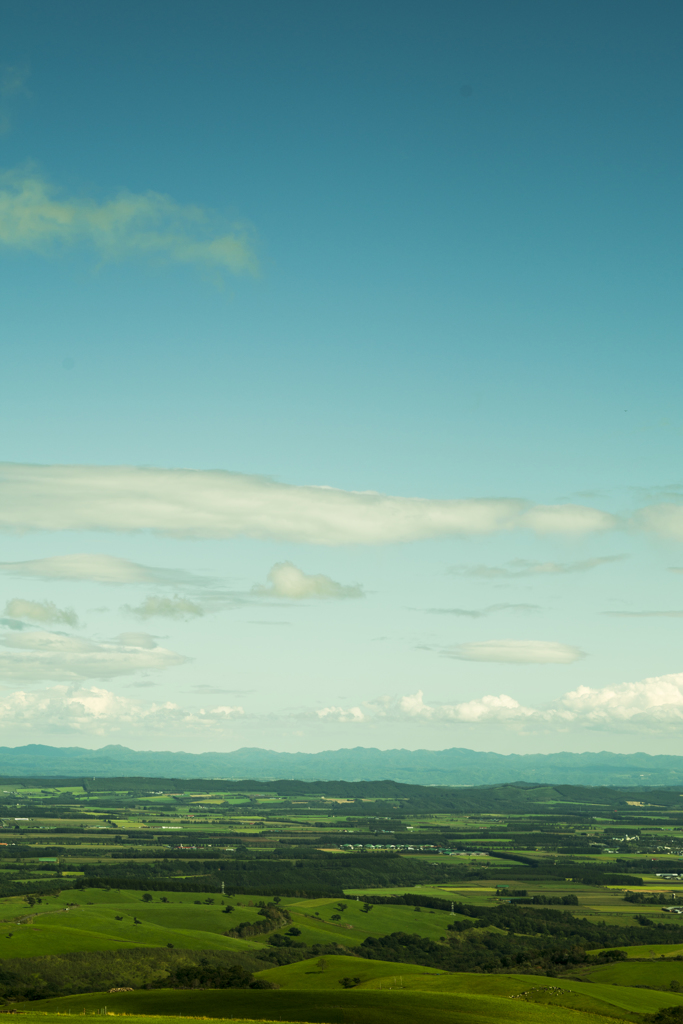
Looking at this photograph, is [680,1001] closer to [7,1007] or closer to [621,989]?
[621,989]

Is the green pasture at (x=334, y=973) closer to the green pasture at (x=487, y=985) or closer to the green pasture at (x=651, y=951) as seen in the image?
the green pasture at (x=487, y=985)

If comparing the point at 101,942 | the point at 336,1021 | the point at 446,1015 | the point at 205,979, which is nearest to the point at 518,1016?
the point at 446,1015

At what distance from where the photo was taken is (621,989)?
14288 cm

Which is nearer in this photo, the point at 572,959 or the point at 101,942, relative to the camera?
the point at 572,959

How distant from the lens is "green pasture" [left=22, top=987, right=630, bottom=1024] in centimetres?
9688

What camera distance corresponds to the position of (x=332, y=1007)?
4026 inches

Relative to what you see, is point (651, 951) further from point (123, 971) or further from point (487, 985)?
point (123, 971)

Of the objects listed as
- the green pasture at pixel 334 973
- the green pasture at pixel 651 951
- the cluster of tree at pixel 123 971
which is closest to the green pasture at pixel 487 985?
the green pasture at pixel 334 973

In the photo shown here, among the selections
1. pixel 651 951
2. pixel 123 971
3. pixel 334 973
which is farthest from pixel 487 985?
pixel 123 971

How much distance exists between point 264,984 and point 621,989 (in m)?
57.1

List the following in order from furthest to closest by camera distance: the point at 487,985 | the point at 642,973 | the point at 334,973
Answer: the point at 642,973, the point at 334,973, the point at 487,985

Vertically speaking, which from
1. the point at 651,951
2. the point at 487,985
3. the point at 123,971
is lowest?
the point at 123,971

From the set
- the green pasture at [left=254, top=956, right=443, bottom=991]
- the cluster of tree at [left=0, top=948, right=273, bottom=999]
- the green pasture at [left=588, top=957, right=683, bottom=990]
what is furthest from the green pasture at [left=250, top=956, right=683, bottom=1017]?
the cluster of tree at [left=0, top=948, right=273, bottom=999]

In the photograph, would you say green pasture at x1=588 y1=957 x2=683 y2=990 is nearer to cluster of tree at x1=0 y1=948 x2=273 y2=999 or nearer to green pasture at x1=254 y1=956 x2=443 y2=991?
green pasture at x1=254 y1=956 x2=443 y2=991
